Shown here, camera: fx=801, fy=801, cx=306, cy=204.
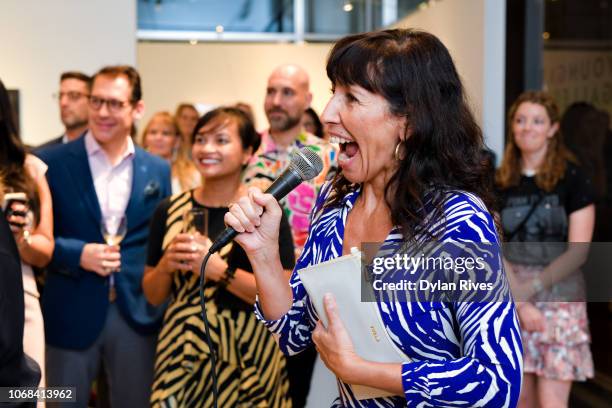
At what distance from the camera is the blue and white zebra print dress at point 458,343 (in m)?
1.49

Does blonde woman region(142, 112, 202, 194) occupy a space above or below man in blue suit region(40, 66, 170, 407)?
above

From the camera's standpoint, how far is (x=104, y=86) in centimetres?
381

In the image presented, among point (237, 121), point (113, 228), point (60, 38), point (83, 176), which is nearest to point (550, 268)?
point (237, 121)

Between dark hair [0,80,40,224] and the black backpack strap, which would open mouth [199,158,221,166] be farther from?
the black backpack strap

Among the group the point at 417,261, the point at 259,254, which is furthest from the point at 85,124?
the point at 417,261

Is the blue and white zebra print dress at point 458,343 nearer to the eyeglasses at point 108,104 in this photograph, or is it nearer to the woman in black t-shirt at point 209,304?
the woman in black t-shirt at point 209,304

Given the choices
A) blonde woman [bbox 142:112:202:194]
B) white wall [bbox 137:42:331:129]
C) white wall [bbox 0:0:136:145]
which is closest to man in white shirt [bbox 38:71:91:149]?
white wall [bbox 0:0:136:145]

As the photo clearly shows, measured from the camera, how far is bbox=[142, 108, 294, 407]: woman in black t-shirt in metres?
3.00

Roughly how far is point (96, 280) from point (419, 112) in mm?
2188

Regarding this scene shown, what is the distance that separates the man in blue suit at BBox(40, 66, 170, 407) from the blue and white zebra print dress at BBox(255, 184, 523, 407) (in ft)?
6.23

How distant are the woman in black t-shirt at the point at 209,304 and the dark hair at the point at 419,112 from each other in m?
1.31

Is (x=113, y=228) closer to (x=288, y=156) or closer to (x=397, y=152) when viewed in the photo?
(x=288, y=156)

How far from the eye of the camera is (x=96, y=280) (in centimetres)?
347

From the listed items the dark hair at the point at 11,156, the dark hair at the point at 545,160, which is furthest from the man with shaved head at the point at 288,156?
the dark hair at the point at 11,156
